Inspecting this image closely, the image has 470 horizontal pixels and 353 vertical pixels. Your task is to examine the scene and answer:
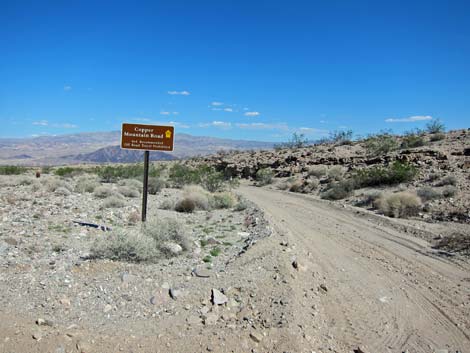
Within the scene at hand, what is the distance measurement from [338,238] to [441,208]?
6.21 meters

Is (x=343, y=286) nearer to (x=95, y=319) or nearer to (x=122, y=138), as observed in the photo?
(x=95, y=319)

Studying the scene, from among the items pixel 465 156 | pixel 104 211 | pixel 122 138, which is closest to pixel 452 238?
pixel 122 138

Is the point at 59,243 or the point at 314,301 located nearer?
the point at 314,301

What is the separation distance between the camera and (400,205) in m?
14.7

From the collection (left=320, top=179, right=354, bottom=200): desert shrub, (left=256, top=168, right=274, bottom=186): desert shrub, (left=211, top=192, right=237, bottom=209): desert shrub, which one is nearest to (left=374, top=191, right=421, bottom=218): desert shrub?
(left=320, top=179, right=354, bottom=200): desert shrub

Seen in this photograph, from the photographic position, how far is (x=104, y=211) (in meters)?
13.7

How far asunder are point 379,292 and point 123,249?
197 inches

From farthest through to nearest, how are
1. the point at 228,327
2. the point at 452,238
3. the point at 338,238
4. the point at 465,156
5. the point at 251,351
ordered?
1. the point at 465,156
2. the point at 338,238
3. the point at 452,238
4. the point at 228,327
5. the point at 251,351

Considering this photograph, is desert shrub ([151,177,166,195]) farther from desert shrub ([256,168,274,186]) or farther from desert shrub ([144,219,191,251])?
desert shrub ([144,219,191,251])

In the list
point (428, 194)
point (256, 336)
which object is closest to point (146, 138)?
point (256, 336)

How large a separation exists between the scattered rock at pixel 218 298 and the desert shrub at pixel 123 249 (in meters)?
2.15

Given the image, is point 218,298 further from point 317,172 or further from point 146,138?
point 317,172

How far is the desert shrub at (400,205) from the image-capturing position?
47.2 ft

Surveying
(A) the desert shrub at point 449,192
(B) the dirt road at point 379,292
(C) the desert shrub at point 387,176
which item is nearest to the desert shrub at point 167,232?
(B) the dirt road at point 379,292
